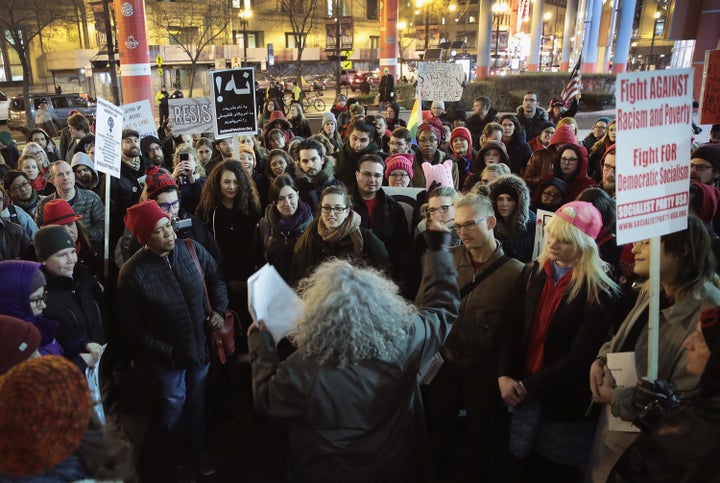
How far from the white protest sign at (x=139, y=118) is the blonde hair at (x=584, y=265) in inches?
252

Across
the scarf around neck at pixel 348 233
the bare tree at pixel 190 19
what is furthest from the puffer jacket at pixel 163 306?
the bare tree at pixel 190 19

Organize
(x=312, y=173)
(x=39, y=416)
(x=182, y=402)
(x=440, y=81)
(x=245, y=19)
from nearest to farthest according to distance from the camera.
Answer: (x=39, y=416) → (x=182, y=402) → (x=312, y=173) → (x=440, y=81) → (x=245, y=19)

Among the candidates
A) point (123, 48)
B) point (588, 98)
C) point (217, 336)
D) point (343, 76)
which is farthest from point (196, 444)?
point (343, 76)

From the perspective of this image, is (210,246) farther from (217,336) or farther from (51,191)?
(51,191)

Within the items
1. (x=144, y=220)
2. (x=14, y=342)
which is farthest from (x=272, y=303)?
(x=144, y=220)

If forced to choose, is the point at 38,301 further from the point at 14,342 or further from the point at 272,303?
the point at 272,303

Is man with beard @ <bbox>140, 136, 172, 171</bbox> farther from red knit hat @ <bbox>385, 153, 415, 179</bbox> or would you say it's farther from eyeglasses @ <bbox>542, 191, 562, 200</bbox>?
eyeglasses @ <bbox>542, 191, 562, 200</bbox>

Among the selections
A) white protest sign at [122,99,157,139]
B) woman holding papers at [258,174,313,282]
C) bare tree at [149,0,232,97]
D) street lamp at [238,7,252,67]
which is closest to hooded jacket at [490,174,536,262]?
woman holding papers at [258,174,313,282]

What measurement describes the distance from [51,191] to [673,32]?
20409 millimetres

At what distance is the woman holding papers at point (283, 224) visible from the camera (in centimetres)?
438

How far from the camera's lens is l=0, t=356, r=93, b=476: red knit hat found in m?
1.54

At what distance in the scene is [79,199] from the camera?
17.7 ft

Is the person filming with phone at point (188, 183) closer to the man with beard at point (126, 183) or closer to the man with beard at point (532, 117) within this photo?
the man with beard at point (126, 183)

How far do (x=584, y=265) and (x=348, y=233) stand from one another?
165 centimetres
